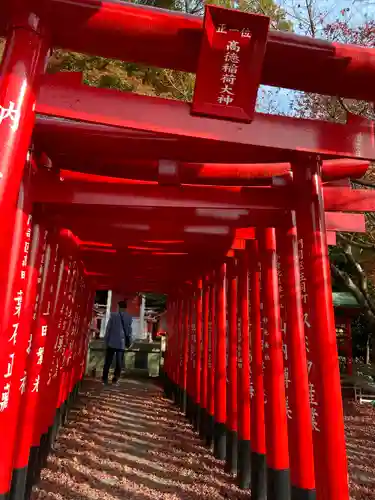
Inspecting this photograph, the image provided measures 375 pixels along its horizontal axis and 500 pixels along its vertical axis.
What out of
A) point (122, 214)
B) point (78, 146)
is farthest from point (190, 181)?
point (78, 146)

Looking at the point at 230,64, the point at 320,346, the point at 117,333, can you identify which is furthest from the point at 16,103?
the point at 117,333

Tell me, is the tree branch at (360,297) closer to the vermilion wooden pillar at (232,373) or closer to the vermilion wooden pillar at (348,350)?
the vermilion wooden pillar at (348,350)

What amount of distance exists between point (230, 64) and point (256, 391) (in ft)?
9.98

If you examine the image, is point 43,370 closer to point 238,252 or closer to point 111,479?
point 111,479

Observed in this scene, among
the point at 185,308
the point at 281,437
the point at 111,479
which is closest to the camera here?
the point at 281,437

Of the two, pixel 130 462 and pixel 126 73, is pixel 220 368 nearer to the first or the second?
pixel 130 462

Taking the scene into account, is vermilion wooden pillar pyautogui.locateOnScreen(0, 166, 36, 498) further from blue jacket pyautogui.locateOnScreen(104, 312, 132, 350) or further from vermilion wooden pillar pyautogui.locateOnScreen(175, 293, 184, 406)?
vermilion wooden pillar pyautogui.locateOnScreen(175, 293, 184, 406)

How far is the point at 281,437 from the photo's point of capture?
3.54 meters

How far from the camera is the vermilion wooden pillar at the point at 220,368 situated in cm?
550

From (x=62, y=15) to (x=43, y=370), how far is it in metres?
3.16

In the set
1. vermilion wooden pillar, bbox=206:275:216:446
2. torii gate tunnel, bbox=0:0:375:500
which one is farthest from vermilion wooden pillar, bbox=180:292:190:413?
torii gate tunnel, bbox=0:0:375:500

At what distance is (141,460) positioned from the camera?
523cm

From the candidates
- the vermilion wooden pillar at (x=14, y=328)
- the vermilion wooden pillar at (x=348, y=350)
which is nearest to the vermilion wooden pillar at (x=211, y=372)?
the vermilion wooden pillar at (x=14, y=328)

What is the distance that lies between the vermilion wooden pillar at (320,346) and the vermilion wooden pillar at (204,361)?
12.1 feet
